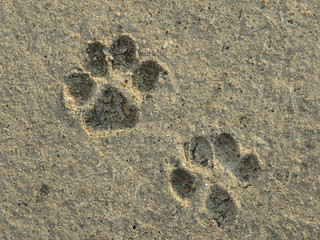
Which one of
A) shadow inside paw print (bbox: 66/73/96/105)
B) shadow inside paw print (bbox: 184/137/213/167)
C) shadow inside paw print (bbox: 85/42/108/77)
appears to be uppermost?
shadow inside paw print (bbox: 85/42/108/77)

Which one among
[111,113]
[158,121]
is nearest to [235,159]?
[158,121]

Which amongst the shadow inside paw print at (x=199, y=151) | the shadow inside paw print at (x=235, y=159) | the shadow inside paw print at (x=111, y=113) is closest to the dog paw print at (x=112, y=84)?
the shadow inside paw print at (x=111, y=113)

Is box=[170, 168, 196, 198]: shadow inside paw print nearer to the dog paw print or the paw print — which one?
the paw print

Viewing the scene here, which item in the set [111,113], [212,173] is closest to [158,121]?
[111,113]

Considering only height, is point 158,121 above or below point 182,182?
above

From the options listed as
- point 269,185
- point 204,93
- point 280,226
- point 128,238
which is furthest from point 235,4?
point 128,238

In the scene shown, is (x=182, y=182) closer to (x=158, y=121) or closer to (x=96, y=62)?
(x=158, y=121)

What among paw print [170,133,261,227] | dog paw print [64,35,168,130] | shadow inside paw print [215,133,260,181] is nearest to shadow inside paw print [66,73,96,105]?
dog paw print [64,35,168,130]

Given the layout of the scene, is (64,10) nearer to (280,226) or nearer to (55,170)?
(55,170)
